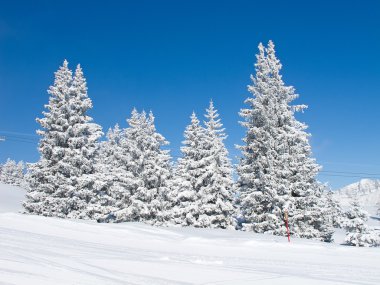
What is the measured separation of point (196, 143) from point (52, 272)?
26128 millimetres

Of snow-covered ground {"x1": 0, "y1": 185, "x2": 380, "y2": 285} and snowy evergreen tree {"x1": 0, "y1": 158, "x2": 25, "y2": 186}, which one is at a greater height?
snowy evergreen tree {"x1": 0, "y1": 158, "x2": 25, "y2": 186}

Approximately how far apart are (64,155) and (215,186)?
36.6ft

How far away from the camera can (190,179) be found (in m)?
31.3

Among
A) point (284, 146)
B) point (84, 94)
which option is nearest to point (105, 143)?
point (84, 94)

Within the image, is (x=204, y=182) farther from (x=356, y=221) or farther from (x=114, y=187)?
(x=356, y=221)

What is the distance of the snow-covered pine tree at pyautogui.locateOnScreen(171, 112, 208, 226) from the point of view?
97.9 ft

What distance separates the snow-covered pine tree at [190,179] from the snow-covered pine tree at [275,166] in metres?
4.11

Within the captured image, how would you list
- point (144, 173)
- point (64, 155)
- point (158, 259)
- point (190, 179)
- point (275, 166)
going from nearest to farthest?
point (158, 259) → point (275, 166) → point (64, 155) → point (144, 173) → point (190, 179)

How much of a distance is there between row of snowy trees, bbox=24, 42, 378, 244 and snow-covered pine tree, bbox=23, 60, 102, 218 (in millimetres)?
70

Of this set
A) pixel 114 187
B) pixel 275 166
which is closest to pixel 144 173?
pixel 114 187

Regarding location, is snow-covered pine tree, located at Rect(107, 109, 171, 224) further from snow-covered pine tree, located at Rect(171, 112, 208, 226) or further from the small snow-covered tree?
the small snow-covered tree

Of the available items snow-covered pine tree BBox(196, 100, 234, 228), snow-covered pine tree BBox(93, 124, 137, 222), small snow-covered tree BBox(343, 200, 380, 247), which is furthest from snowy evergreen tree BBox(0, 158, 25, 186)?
small snow-covered tree BBox(343, 200, 380, 247)

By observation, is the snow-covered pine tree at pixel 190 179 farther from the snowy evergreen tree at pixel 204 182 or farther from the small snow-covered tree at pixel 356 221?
the small snow-covered tree at pixel 356 221

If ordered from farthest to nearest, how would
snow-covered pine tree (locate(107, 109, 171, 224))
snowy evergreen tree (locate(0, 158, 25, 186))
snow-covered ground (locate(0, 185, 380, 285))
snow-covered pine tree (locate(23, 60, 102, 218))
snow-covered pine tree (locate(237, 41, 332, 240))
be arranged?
1. snowy evergreen tree (locate(0, 158, 25, 186))
2. snow-covered pine tree (locate(107, 109, 171, 224))
3. snow-covered pine tree (locate(23, 60, 102, 218))
4. snow-covered pine tree (locate(237, 41, 332, 240))
5. snow-covered ground (locate(0, 185, 380, 285))
